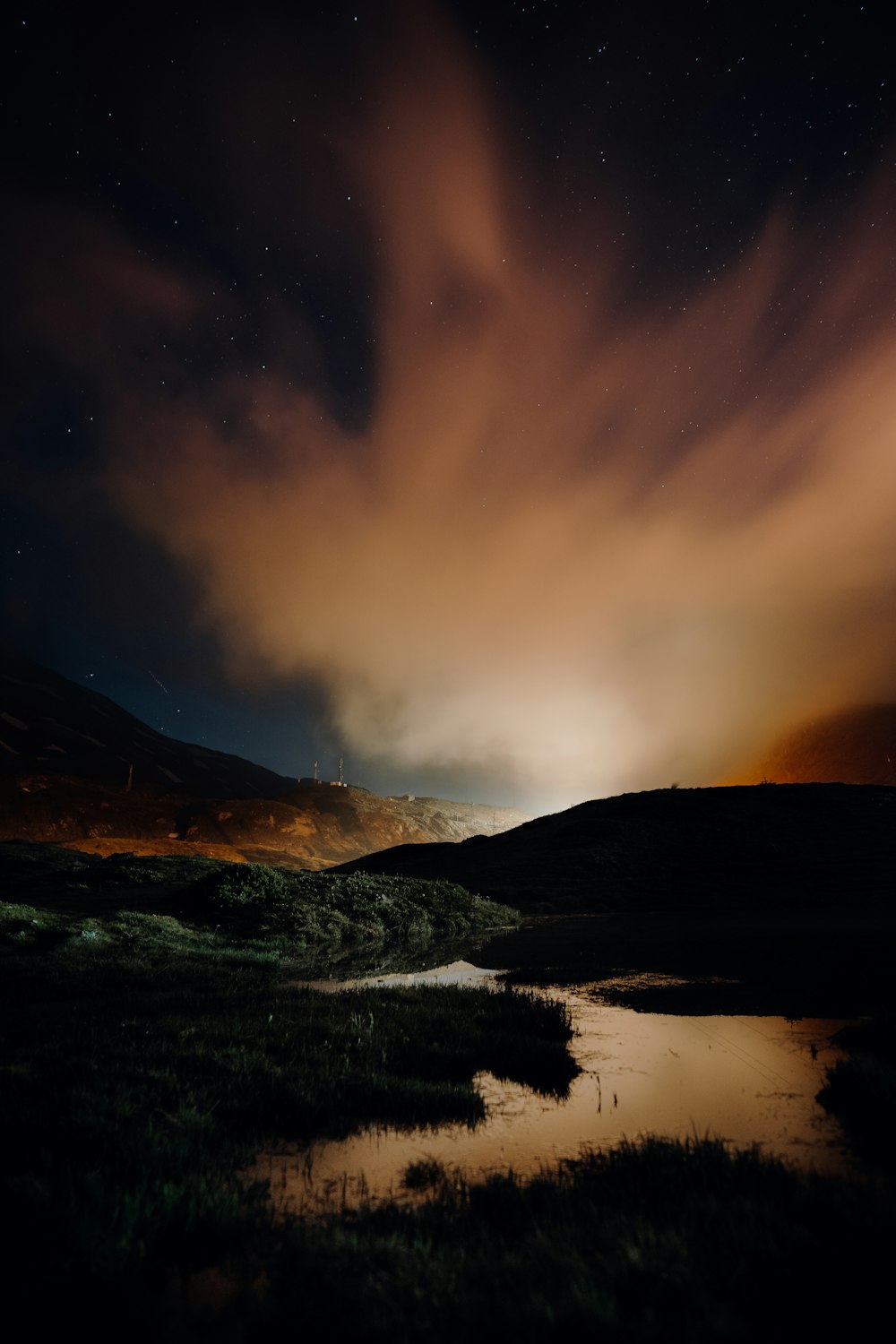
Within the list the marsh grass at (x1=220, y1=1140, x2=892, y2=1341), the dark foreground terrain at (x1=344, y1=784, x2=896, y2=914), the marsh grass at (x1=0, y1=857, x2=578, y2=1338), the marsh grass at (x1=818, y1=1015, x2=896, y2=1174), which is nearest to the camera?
the marsh grass at (x1=220, y1=1140, x2=892, y2=1341)

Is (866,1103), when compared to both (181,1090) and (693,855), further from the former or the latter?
(693,855)

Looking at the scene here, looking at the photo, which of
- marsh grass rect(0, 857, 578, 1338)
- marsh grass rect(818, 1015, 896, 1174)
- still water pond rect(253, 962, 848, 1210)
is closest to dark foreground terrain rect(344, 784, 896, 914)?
marsh grass rect(0, 857, 578, 1338)

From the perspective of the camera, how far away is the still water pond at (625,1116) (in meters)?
5.86

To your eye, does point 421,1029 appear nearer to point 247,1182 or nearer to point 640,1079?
point 640,1079

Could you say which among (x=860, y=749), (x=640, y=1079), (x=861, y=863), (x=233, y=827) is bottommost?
(x=640, y=1079)

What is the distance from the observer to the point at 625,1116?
727 cm

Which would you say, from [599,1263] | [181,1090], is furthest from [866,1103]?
[181,1090]

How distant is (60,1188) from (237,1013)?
7.46 meters

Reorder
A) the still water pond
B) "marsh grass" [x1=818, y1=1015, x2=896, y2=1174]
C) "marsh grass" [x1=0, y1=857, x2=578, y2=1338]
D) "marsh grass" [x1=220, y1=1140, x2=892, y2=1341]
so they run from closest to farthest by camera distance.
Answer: "marsh grass" [x1=220, y1=1140, x2=892, y2=1341] → "marsh grass" [x1=0, y1=857, x2=578, y2=1338] → the still water pond → "marsh grass" [x1=818, y1=1015, x2=896, y2=1174]

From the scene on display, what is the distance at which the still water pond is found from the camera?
5.86 metres

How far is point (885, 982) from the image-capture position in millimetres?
15375

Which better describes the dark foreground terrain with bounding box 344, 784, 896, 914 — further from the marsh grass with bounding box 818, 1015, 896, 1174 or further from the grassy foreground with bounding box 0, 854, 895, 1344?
the grassy foreground with bounding box 0, 854, 895, 1344

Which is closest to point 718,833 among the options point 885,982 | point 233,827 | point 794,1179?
point 885,982

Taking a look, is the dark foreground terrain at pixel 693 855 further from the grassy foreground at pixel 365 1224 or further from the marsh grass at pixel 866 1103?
→ the grassy foreground at pixel 365 1224
